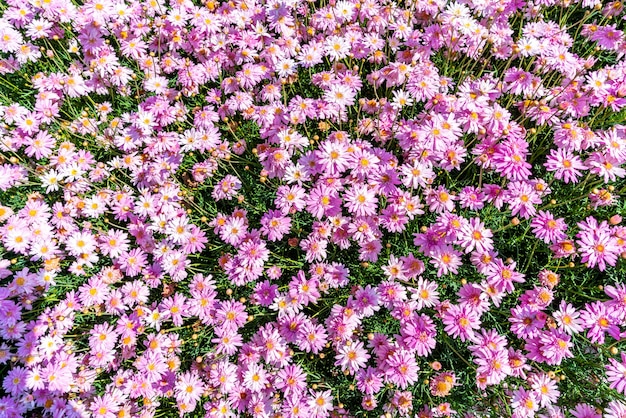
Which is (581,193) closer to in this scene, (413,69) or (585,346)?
(585,346)

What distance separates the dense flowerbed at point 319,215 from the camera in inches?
107

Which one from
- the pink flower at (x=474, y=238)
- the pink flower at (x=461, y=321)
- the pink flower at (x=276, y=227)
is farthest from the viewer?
the pink flower at (x=276, y=227)

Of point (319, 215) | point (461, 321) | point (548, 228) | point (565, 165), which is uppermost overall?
point (565, 165)

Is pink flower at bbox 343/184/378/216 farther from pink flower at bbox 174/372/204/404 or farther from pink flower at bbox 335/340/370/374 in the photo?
pink flower at bbox 174/372/204/404

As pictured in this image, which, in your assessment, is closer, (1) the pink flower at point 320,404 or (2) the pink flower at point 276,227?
(1) the pink flower at point 320,404

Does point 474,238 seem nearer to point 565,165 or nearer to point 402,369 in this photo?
point 565,165

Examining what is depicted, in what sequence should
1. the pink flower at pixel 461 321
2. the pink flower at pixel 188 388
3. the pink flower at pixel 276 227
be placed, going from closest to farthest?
the pink flower at pixel 461 321 < the pink flower at pixel 188 388 < the pink flower at pixel 276 227

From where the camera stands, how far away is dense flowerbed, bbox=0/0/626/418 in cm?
271

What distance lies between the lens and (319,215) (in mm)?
2914

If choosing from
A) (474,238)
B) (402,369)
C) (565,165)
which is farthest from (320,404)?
(565,165)

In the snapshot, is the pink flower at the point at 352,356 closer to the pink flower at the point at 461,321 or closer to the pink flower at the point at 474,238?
the pink flower at the point at 461,321

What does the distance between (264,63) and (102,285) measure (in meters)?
2.20

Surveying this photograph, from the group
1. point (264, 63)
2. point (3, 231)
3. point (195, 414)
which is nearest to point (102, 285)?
point (3, 231)

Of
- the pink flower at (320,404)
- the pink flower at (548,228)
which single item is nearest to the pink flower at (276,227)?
the pink flower at (320,404)
